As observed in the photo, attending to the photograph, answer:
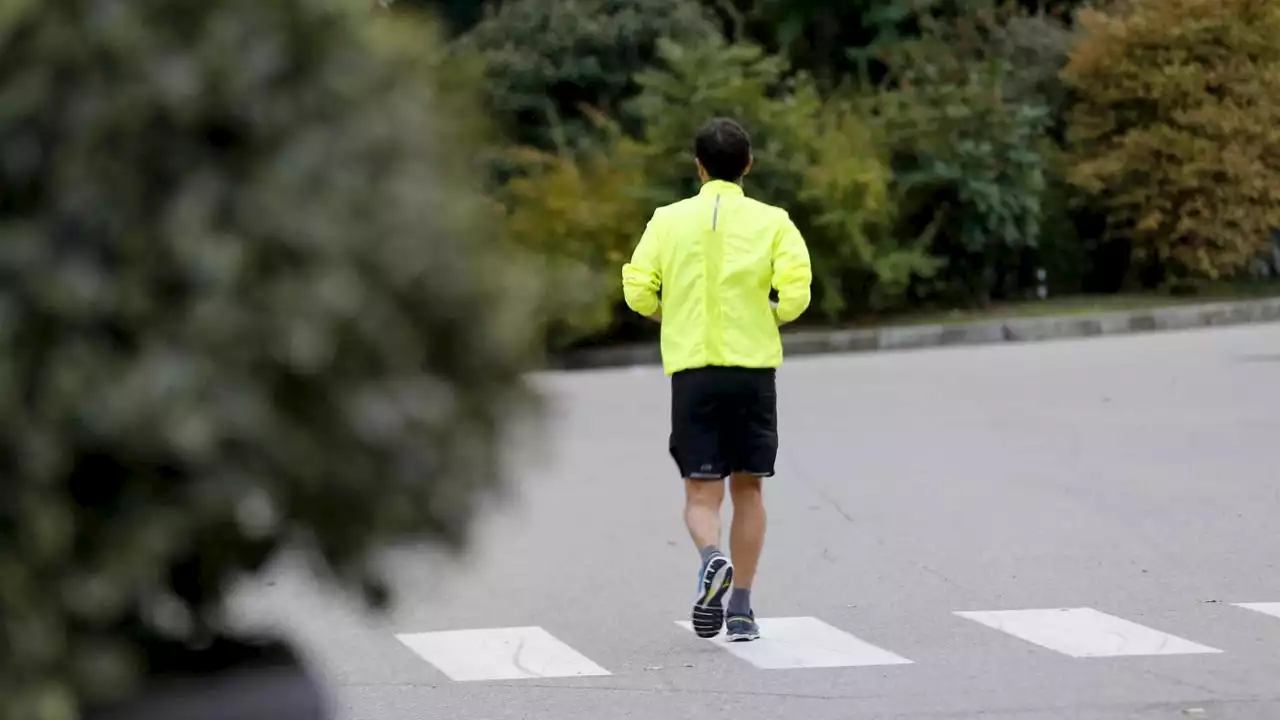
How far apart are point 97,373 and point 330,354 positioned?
284 millimetres

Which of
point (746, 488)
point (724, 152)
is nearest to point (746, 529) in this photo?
point (746, 488)

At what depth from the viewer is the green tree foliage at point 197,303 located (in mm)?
2508

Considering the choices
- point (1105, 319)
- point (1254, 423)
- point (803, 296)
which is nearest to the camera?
point (803, 296)

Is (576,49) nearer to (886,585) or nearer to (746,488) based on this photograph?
(886,585)

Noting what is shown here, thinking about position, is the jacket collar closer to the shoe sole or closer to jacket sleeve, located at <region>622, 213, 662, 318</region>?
jacket sleeve, located at <region>622, 213, 662, 318</region>

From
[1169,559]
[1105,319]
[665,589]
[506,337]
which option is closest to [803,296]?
[665,589]

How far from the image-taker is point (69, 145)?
2551 millimetres

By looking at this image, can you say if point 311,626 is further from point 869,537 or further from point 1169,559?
point 1169,559

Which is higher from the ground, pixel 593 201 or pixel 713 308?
pixel 593 201

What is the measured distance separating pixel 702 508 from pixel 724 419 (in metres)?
0.36

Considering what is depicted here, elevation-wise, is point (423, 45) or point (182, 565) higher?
point (423, 45)

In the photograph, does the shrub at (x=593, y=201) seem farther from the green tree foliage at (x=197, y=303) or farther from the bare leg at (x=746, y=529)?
the green tree foliage at (x=197, y=303)

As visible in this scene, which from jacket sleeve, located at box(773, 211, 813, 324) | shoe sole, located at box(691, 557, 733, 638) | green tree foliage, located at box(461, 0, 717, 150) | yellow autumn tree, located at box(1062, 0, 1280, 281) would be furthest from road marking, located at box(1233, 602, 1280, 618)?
green tree foliage, located at box(461, 0, 717, 150)

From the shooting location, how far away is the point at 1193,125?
968 inches
